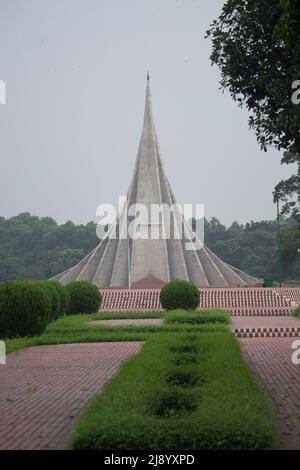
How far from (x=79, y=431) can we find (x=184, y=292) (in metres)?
13.6

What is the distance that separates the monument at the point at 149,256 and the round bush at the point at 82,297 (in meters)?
13.0

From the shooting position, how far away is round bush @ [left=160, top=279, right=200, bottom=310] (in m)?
17.6

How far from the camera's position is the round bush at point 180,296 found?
1758 centimetres

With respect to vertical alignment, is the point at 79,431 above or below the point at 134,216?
below

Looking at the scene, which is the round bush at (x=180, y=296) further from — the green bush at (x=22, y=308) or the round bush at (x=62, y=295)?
the green bush at (x=22, y=308)

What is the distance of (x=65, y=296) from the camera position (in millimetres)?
16172

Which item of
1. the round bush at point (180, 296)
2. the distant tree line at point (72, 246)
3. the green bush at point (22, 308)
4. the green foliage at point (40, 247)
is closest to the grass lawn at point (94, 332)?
the green bush at point (22, 308)

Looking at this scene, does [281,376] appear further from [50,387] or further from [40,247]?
[40,247]

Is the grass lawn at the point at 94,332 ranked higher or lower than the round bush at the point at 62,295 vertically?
lower

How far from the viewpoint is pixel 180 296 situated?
1758 cm
